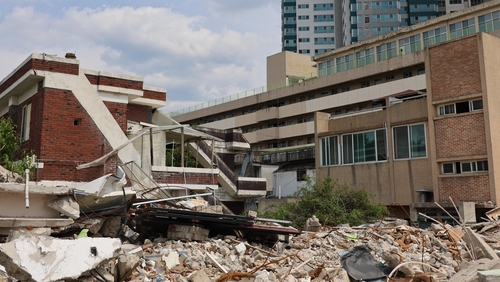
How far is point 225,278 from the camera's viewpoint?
6.58 meters

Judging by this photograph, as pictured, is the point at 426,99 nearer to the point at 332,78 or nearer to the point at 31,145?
the point at 31,145

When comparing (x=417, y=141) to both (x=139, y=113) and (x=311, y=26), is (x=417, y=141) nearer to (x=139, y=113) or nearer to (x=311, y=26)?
(x=139, y=113)

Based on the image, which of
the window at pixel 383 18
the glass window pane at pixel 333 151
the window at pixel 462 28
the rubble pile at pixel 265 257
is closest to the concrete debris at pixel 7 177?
the rubble pile at pixel 265 257

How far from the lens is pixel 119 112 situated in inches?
691

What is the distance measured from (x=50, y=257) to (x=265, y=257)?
13.9 ft

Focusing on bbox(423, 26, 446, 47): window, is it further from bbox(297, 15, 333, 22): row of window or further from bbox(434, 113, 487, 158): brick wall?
bbox(297, 15, 333, 22): row of window

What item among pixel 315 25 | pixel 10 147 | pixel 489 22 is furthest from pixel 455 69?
pixel 315 25

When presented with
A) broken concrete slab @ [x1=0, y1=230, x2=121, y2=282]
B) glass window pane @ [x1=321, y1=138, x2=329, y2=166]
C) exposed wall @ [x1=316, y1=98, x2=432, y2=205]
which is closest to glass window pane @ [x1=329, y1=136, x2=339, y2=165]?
glass window pane @ [x1=321, y1=138, x2=329, y2=166]

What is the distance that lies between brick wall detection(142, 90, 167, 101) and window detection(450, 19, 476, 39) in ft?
91.2

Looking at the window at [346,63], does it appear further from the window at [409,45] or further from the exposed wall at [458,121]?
the exposed wall at [458,121]

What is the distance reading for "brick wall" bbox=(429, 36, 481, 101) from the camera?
20.1m

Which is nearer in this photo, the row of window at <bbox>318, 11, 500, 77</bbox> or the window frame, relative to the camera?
the window frame

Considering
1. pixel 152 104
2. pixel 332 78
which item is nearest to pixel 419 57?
pixel 332 78

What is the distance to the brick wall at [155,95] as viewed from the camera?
66.6 ft
